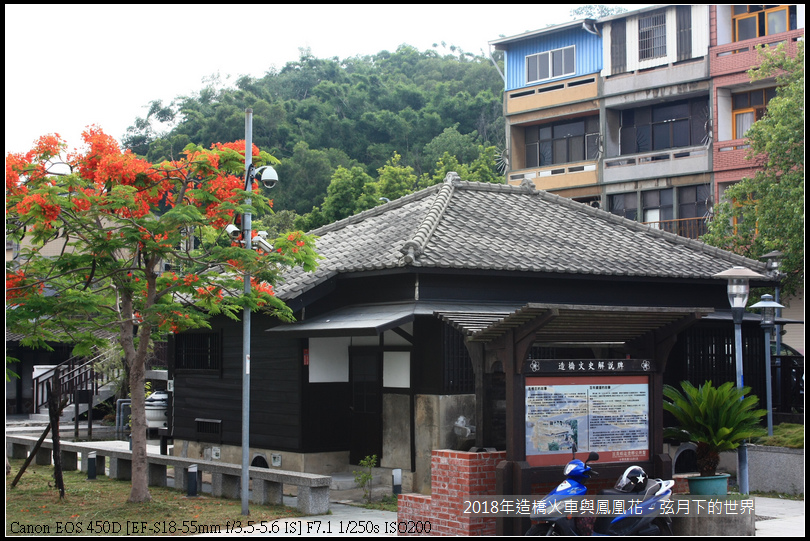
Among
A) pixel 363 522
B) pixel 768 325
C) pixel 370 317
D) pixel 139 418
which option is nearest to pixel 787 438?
pixel 768 325

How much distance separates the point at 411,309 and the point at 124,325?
4.85 m

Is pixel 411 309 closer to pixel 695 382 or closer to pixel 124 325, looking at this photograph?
pixel 124 325

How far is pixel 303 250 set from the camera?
1464cm

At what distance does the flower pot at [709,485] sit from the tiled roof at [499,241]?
541 centimetres

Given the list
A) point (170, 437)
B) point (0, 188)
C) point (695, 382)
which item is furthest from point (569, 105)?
point (0, 188)

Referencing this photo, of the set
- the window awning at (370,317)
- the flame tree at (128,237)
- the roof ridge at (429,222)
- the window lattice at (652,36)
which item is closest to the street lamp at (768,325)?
the window awning at (370,317)

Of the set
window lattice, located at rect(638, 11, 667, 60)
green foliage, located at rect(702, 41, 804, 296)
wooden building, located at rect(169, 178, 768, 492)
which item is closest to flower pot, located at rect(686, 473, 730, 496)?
wooden building, located at rect(169, 178, 768, 492)

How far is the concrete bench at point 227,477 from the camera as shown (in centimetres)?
1381

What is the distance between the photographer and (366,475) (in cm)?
1542

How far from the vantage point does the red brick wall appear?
37.7ft

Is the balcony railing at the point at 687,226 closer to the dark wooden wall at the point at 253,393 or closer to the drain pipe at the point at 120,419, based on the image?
the dark wooden wall at the point at 253,393

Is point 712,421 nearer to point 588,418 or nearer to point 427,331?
point 588,418

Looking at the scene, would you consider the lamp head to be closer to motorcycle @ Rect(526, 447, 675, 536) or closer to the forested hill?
motorcycle @ Rect(526, 447, 675, 536)

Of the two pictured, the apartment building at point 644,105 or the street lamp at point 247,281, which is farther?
the apartment building at point 644,105
